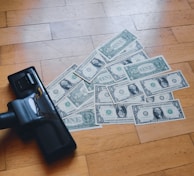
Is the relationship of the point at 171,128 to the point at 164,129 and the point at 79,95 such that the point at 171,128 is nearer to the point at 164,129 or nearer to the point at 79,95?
the point at 164,129

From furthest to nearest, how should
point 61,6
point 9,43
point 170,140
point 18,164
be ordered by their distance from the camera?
point 61,6 < point 9,43 < point 170,140 < point 18,164

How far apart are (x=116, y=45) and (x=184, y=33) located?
1.29 ft

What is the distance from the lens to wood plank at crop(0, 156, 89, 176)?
104 cm

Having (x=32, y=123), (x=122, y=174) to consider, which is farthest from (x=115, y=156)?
(x=32, y=123)

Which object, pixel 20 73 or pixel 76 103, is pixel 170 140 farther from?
pixel 20 73

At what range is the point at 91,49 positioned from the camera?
1.43 metres

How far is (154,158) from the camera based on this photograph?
1104mm

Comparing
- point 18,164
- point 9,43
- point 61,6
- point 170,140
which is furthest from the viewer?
point 61,6

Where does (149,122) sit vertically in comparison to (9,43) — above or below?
below

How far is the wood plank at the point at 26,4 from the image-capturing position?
155cm

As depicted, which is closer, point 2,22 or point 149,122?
point 149,122

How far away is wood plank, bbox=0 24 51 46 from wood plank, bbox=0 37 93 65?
32 millimetres

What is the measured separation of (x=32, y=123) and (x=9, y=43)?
522mm

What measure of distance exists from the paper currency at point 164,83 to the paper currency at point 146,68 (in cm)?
3
